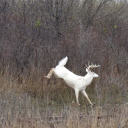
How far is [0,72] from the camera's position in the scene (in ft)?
34.2

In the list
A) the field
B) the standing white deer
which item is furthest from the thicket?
the standing white deer

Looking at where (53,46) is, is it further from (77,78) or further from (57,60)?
(77,78)

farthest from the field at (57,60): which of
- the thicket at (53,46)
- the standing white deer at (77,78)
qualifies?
the standing white deer at (77,78)

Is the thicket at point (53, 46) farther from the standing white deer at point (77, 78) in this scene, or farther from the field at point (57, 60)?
the standing white deer at point (77, 78)

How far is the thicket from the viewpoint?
10047 mm

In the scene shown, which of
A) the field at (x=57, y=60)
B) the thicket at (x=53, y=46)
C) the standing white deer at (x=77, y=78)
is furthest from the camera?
the thicket at (x=53, y=46)

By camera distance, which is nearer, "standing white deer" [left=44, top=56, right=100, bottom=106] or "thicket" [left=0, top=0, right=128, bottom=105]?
"standing white deer" [left=44, top=56, right=100, bottom=106]

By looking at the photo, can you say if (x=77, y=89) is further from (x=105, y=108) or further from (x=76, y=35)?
(x=76, y=35)

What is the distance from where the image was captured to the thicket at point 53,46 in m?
10.0

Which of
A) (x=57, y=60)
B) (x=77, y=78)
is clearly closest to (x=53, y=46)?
(x=57, y=60)

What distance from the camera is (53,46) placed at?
1117cm

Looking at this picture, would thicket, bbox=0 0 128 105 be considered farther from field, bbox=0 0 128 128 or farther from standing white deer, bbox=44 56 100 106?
standing white deer, bbox=44 56 100 106

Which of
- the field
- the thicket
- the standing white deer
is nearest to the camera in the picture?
the field

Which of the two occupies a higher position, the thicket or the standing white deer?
the thicket
